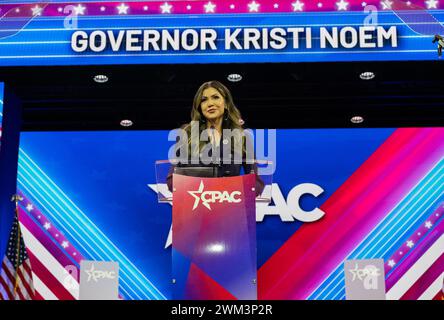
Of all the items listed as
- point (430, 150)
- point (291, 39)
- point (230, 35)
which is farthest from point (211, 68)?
point (430, 150)

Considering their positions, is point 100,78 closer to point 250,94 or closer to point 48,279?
point 250,94

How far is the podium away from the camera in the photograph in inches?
107

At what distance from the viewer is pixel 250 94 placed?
624cm

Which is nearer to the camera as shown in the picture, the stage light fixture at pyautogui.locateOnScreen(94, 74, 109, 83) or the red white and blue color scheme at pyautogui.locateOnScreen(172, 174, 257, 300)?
the red white and blue color scheme at pyautogui.locateOnScreen(172, 174, 257, 300)

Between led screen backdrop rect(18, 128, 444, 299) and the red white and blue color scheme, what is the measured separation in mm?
3018

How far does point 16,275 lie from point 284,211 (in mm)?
2400

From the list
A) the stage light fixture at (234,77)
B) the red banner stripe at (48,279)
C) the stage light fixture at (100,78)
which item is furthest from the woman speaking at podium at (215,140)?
the red banner stripe at (48,279)

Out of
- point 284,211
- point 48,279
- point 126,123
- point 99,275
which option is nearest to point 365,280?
point 99,275

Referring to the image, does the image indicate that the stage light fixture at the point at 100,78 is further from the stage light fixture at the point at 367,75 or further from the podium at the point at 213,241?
the podium at the point at 213,241

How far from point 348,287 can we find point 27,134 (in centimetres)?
372

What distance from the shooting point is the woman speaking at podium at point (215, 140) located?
291cm

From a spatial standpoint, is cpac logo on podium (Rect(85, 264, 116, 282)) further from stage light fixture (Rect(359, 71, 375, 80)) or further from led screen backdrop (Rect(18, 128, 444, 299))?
stage light fixture (Rect(359, 71, 375, 80))

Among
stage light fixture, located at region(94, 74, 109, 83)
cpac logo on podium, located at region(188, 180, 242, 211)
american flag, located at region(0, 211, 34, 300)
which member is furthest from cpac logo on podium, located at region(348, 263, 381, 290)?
stage light fixture, located at region(94, 74, 109, 83)

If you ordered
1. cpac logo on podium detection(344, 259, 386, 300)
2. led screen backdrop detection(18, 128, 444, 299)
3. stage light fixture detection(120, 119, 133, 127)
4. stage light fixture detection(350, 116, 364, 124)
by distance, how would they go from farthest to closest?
stage light fixture detection(120, 119, 133, 127) < stage light fixture detection(350, 116, 364, 124) < led screen backdrop detection(18, 128, 444, 299) < cpac logo on podium detection(344, 259, 386, 300)
